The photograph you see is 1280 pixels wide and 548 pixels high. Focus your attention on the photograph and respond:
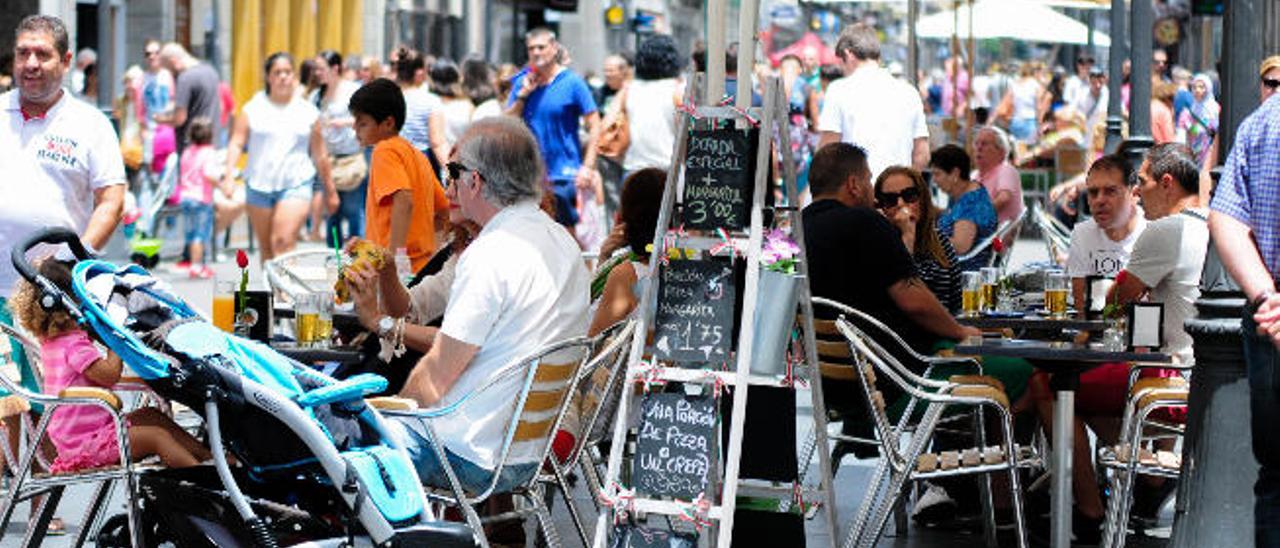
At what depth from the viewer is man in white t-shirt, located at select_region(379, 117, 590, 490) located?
7105 millimetres

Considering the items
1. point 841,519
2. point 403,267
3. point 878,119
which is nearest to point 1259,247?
point 841,519

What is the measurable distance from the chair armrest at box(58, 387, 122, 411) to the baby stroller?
59cm

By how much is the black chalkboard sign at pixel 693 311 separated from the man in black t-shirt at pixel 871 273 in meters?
1.61

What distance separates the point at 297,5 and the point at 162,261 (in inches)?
519

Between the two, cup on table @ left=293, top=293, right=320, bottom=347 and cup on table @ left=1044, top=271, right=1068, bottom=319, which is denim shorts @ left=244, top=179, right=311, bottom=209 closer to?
cup on table @ left=1044, top=271, right=1068, bottom=319

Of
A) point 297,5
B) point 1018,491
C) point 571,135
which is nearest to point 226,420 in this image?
point 1018,491

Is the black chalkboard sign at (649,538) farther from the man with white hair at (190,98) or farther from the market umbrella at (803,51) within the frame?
the market umbrella at (803,51)

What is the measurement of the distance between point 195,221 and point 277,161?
3994 millimetres

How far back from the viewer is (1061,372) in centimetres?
812

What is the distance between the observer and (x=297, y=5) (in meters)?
35.0

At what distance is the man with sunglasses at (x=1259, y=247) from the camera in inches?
251

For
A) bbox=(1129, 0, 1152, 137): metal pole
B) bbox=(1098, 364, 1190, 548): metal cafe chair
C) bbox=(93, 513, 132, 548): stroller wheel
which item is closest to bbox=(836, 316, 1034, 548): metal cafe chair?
bbox=(1098, 364, 1190, 548): metal cafe chair

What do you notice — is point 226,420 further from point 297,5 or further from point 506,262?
point 297,5

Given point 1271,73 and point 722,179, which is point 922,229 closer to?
point 722,179
